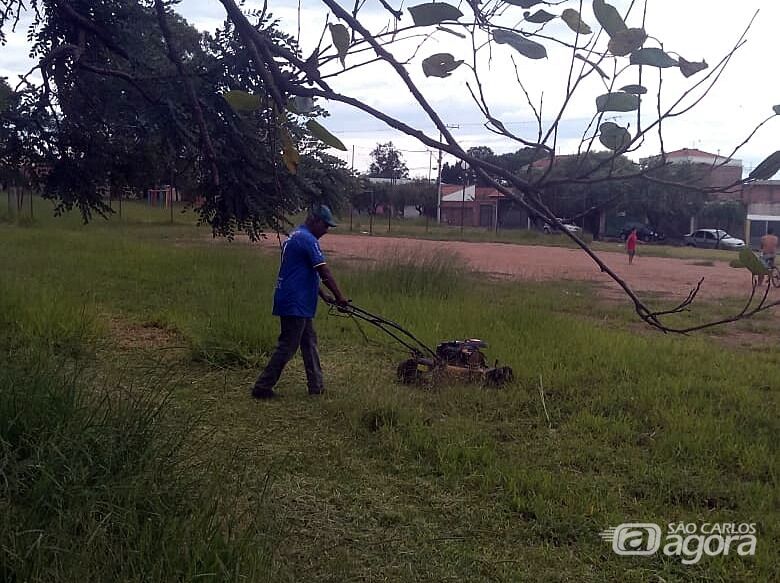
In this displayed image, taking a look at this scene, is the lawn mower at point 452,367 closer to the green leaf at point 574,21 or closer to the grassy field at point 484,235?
the green leaf at point 574,21

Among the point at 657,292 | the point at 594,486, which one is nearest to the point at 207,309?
the point at 594,486

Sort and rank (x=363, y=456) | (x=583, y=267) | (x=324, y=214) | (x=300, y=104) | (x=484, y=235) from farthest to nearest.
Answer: (x=484, y=235), (x=583, y=267), (x=324, y=214), (x=363, y=456), (x=300, y=104)

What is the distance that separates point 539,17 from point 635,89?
11.8 inches

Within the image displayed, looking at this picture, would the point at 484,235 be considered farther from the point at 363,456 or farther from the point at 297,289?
the point at 363,456

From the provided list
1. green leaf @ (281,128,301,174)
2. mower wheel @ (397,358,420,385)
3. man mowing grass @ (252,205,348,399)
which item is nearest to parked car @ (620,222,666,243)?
green leaf @ (281,128,301,174)

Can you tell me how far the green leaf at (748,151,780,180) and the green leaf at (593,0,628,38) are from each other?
16.9 inches

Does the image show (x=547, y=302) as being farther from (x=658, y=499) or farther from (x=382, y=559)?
(x=382, y=559)

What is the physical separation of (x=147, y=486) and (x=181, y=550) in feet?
1.84

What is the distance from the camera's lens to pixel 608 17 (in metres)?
1.75

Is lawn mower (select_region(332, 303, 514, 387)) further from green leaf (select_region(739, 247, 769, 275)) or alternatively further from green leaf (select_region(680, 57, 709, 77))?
green leaf (select_region(680, 57, 709, 77))

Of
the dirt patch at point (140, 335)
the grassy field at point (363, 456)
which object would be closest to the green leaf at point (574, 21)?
the grassy field at point (363, 456)

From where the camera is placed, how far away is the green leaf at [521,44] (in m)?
1.89

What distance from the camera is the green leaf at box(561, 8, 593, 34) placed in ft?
6.37

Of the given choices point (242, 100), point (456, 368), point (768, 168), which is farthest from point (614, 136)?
point (456, 368)
